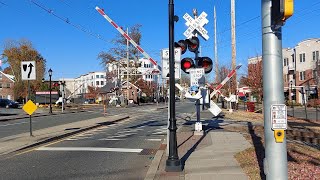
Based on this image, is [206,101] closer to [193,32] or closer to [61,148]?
[193,32]

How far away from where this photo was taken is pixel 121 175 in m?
8.93

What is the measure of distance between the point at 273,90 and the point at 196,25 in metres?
10.1

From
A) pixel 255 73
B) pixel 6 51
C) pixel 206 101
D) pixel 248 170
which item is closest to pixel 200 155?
pixel 248 170

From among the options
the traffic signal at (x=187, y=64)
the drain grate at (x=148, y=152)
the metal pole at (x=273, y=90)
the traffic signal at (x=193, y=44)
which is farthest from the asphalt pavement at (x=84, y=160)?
the metal pole at (x=273, y=90)

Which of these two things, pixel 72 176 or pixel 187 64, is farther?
pixel 187 64

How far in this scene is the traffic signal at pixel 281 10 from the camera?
469 cm

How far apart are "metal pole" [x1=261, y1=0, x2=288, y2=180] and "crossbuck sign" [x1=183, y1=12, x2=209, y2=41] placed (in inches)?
380

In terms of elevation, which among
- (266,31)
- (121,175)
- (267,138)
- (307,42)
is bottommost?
(121,175)

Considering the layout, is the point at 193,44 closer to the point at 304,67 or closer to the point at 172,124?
the point at 172,124

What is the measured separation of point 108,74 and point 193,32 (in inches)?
3790

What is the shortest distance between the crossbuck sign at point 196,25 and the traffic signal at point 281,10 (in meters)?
9.83

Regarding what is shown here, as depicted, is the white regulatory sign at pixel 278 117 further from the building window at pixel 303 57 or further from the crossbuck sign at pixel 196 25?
the building window at pixel 303 57

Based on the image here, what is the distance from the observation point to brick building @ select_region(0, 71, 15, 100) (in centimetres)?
10488

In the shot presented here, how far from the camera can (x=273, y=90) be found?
5.30 metres
